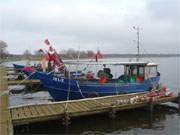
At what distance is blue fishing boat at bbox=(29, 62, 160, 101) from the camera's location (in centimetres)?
2055

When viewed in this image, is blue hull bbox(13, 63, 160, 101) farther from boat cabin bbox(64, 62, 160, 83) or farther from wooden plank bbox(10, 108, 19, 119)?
wooden plank bbox(10, 108, 19, 119)

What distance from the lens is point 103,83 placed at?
69.7 ft

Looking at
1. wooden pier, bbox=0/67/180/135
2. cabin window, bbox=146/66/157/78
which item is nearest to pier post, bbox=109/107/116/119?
wooden pier, bbox=0/67/180/135

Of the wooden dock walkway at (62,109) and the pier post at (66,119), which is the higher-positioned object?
the wooden dock walkway at (62,109)

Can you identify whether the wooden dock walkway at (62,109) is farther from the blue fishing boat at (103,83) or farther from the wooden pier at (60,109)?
the blue fishing boat at (103,83)

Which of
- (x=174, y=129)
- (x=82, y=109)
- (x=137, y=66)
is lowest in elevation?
(x=174, y=129)

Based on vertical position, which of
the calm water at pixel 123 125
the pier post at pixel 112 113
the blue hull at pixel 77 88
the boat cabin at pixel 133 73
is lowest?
the calm water at pixel 123 125

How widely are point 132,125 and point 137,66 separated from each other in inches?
267

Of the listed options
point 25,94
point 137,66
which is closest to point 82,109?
point 137,66

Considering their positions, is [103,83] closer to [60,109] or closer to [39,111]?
[60,109]

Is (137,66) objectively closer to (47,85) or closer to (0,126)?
(47,85)

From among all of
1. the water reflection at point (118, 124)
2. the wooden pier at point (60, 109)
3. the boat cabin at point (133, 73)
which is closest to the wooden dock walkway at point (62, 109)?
the wooden pier at point (60, 109)

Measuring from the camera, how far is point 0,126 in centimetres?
1216

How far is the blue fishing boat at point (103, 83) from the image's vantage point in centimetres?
2055
